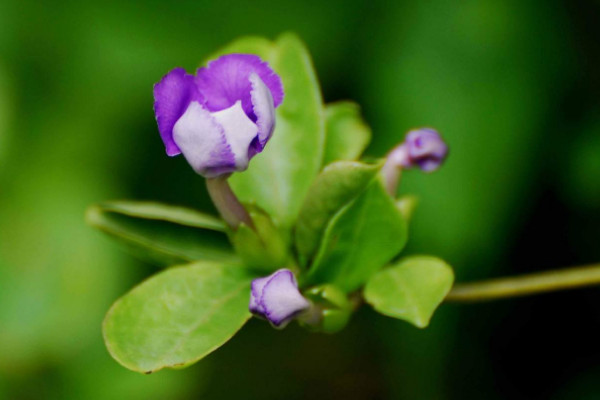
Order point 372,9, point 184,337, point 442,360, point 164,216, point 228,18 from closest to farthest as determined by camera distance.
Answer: point 184,337, point 164,216, point 442,360, point 372,9, point 228,18

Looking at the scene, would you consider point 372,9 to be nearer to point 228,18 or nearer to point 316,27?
point 316,27

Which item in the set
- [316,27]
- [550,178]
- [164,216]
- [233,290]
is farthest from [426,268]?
[316,27]

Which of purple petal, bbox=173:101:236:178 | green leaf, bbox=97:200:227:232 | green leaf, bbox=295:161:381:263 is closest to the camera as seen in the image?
purple petal, bbox=173:101:236:178

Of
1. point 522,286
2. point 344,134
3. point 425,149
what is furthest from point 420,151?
point 522,286

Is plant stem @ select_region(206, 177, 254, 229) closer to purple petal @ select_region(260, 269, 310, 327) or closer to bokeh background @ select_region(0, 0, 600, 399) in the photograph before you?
purple petal @ select_region(260, 269, 310, 327)

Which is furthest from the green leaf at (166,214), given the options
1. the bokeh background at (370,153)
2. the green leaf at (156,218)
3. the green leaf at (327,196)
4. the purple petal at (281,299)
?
the bokeh background at (370,153)

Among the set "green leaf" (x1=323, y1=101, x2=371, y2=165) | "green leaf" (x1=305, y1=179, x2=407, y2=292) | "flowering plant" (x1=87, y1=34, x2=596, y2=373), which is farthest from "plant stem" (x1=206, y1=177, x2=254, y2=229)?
"green leaf" (x1=323, y1=101, x2=371, y2=165)
